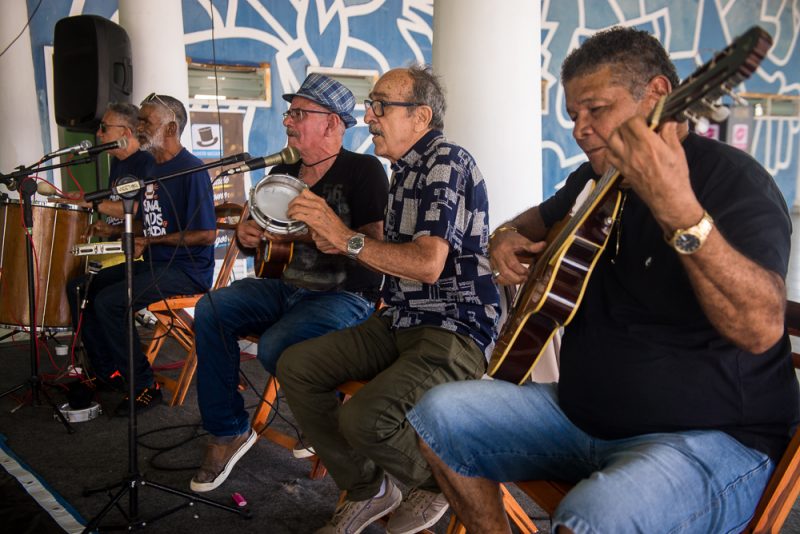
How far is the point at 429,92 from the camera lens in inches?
90.0

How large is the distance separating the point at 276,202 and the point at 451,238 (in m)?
0.67

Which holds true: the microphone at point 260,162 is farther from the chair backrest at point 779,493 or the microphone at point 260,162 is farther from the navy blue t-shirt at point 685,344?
the chair backrest at point 779,493

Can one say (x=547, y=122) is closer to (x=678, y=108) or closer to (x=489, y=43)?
(x=489, y=43)

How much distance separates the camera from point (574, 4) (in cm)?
860

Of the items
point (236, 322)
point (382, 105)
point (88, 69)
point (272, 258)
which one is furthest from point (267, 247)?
point (88, 69)

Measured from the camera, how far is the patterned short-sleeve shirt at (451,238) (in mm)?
2068

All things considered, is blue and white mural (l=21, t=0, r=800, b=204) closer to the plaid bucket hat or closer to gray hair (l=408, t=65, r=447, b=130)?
the plaid bucket hat

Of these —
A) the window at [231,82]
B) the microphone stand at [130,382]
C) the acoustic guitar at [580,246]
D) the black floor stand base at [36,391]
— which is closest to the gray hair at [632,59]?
the acoustic guitar at [580,246]

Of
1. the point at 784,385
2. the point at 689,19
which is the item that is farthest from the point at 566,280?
the point at 689,19

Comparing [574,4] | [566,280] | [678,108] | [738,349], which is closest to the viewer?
[678,108]

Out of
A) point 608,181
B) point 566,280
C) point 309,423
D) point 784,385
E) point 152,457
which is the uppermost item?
point 608,181

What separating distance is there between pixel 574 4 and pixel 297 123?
6955 millimetres

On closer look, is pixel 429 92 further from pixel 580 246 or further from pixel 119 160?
pixel 119 160

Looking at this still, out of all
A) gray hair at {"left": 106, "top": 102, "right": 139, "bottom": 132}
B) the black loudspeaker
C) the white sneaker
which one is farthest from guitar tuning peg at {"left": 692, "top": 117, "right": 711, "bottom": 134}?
the black loudspeaker
